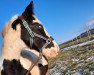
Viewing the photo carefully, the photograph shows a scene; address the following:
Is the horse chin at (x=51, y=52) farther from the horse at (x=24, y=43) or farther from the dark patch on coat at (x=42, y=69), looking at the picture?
the dark patch on coat at (x=42, y=69)

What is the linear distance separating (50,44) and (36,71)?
91 cm

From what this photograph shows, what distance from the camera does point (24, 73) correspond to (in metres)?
8.59

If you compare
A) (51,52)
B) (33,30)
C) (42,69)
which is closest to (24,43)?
(33,30)

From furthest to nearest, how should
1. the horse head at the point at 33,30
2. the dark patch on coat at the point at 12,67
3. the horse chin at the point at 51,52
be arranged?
the horse chin at the point at 51,52 < the horse head at the point at 33,30 < the dark patch on coat at the point at 12,67

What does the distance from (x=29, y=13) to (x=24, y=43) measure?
890mm

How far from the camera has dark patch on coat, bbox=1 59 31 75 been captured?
837 cm

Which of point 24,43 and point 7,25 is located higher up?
point 7,25

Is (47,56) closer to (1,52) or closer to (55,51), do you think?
(55,51)

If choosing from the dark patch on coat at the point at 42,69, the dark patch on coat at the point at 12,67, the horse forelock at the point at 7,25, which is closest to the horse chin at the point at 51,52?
the dark patch on coat at the point at 42,69

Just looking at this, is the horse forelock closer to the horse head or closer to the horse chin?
the horse head

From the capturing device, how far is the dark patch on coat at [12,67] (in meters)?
8.37

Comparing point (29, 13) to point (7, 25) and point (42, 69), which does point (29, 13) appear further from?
point (42, 69)

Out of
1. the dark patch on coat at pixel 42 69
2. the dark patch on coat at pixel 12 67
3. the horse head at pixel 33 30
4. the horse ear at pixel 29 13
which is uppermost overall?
the horse ear at pixel 29 13

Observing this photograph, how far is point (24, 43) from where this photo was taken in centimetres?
878
